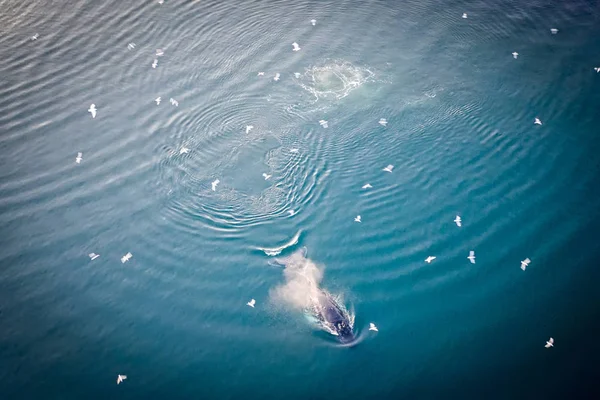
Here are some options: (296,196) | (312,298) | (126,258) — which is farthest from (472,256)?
(126,258)

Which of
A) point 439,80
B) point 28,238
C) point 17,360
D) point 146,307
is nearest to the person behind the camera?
point 17,360

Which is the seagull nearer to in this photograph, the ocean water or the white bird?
the ocean water

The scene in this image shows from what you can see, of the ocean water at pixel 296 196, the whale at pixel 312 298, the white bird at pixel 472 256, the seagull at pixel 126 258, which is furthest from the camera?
the seagull at pixel 126 258

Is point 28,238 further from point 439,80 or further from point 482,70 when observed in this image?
point 482,70

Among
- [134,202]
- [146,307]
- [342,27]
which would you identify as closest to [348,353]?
[146,307]

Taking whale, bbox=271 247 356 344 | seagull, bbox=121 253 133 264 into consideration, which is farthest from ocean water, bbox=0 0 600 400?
whale, bbox=271 247 356 344

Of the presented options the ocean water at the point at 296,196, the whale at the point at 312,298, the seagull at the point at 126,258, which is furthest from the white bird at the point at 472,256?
the seagull at the point at 126,258

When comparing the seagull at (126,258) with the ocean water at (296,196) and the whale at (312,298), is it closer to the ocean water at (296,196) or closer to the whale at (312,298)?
the ocean water at (296,196)
